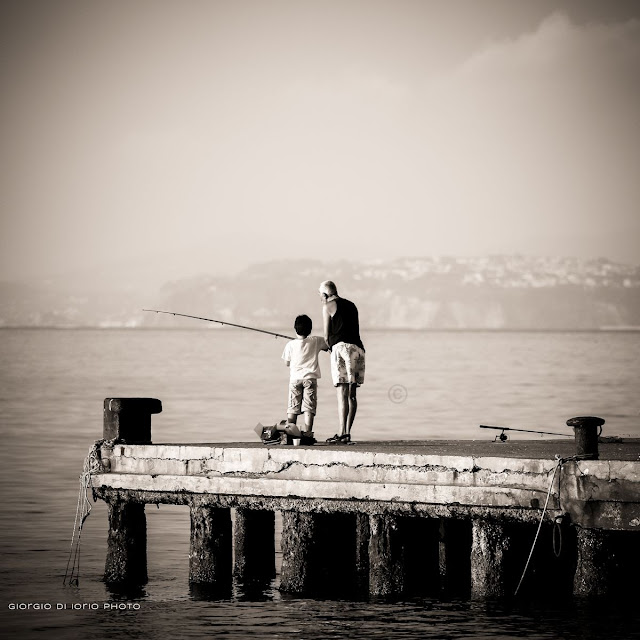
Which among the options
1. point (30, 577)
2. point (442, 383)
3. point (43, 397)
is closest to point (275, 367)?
point (442, 383)

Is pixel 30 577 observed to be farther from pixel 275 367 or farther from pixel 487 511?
pixel 275 367

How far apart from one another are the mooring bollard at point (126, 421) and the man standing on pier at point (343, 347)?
6.87 feet

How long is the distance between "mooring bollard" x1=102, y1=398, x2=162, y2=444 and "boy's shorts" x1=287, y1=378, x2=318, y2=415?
167 cm

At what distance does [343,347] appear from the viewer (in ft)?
48.8

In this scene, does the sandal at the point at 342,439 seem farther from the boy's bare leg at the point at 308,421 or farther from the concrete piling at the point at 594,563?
the concrete piling at the point at 594,563

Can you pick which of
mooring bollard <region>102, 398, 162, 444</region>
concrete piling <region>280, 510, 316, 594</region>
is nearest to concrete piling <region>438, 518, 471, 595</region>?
concrete piling <region>280, 510, 316, 594</region>

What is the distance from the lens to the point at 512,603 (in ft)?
41.4

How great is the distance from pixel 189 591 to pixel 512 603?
3683mm

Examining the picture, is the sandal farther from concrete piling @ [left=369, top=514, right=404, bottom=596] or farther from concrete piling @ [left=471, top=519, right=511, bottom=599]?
concrete piling @ [left=471, top=519, right=511, bottom=599]

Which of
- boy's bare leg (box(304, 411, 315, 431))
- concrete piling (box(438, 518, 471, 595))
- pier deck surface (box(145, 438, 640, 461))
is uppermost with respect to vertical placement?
boy's bare leg (box(304, 411, 315, 431))

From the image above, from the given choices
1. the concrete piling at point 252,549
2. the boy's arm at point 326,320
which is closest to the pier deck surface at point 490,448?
the concrete piling at point 252,549

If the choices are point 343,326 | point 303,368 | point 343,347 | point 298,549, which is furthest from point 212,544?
point 343,326
